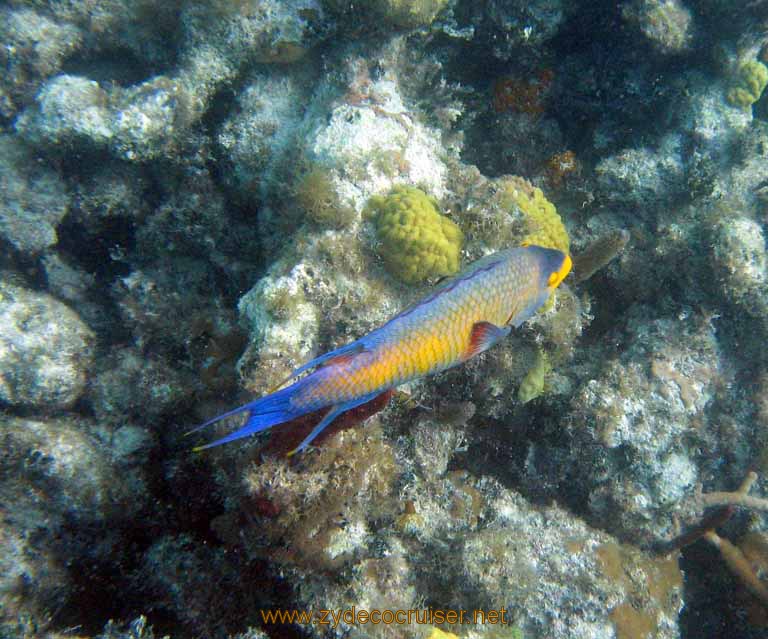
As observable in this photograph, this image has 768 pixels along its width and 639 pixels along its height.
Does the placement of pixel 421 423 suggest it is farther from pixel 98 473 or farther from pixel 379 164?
pixel 98 473

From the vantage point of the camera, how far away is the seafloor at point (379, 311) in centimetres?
382

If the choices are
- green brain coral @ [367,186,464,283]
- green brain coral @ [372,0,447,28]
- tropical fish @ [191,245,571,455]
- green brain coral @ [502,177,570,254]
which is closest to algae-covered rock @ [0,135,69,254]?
green brain coral @ [367,186,464,283]

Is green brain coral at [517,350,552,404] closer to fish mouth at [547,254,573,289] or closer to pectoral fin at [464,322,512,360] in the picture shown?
fish mouth at [547,254,573,289]

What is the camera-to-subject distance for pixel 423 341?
2.38m

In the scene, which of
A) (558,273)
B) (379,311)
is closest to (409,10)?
(379,311)

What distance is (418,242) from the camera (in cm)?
384

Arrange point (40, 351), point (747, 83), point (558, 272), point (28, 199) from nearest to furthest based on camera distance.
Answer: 1. point (558, 272)
2. point (40, 351)
3. point (28, 199)
4. point (747, 83)

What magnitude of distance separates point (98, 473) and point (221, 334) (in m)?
1.95

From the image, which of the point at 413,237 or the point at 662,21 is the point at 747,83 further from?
the point at 413,237

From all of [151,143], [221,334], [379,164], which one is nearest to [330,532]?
[221,334]

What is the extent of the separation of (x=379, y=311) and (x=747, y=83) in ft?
20.7

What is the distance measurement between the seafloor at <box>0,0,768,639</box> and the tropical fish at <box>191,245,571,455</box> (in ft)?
3.41

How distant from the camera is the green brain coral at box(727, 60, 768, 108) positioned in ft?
19.1

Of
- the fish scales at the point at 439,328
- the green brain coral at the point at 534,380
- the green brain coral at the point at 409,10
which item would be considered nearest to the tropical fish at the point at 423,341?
the fish scales at the point at 439,328
